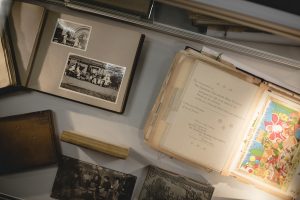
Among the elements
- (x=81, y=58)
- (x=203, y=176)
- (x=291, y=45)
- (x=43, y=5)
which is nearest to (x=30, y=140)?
(x=81, y=58)

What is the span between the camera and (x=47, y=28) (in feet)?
5.45

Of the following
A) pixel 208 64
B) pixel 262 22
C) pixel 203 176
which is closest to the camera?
pixel 262 22

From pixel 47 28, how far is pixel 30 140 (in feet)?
1.82

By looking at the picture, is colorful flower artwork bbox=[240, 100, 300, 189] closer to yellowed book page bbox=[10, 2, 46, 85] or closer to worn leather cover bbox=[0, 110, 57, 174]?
worn leather cover bbox=[0, 110, 57, 174]

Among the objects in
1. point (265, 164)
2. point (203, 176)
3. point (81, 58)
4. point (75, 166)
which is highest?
point (81, 58)

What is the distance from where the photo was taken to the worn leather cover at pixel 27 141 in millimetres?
1665

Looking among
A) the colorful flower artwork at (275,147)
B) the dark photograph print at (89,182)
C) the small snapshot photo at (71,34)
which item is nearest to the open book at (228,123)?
the colorful flower artwork at (275,147)

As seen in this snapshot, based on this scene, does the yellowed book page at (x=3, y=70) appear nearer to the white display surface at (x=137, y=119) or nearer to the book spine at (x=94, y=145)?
the white display surface at (x=137, y=119)

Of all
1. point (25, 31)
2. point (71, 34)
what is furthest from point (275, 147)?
point (25, 31)

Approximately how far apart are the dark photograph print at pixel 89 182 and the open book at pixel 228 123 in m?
0.27

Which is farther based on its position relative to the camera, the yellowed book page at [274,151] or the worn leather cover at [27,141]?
the worn leather cover at [27,141]

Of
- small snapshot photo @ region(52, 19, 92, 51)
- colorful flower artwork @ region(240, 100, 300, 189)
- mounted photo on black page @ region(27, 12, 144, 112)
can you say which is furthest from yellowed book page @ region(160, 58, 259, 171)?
small snapshot photo @ region(52, 19, 92, 51)

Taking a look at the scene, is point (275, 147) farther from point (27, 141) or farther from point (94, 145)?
point (27, 141)

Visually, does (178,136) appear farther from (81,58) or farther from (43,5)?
(43,5)
